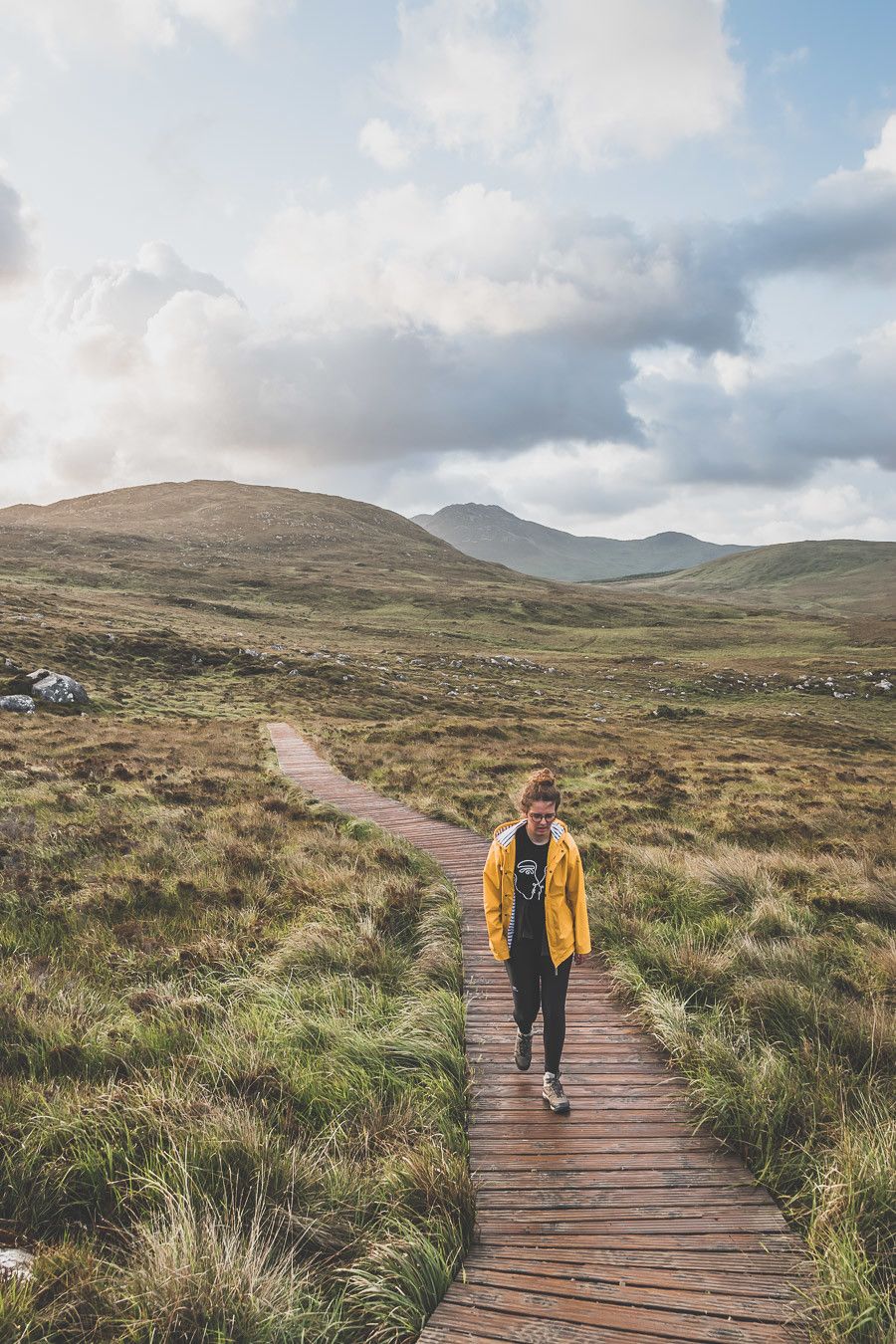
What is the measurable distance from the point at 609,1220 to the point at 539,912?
6.43ft

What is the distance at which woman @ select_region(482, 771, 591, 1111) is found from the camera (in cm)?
521

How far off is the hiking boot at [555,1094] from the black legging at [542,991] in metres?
0.05

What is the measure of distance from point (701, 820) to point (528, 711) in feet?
75.7

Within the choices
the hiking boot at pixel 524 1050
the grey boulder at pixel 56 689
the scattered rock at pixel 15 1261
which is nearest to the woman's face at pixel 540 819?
the hiking boot at pixel 524 1050

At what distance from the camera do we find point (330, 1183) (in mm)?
4066

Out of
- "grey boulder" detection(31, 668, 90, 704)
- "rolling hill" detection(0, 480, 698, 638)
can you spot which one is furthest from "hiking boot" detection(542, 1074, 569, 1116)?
"rolling hill" detection(0, 480, 698, 638)

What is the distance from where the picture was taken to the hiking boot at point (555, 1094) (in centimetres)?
502

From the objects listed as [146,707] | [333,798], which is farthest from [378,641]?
[333,798]

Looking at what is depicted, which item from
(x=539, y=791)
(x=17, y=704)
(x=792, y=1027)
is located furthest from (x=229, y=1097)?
(x=17, y=704)

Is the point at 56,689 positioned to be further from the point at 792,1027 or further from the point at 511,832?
the point at 792,1027

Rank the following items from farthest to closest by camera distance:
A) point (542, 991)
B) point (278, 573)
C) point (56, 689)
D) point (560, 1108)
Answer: point (278, 573)
point (56, 689)
point (542, 991)
point (560, 1108)

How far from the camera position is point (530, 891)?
5.37 metres

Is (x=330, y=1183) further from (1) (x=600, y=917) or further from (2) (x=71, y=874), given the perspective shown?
(2) (x=71, y=874)

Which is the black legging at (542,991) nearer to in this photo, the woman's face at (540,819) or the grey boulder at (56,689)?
the woman's face at (540,819)
